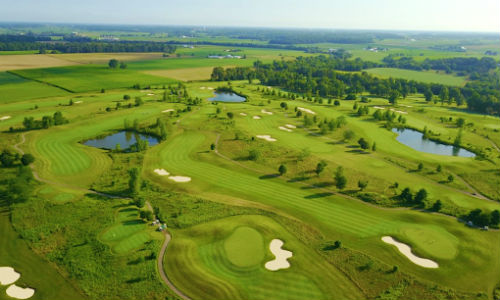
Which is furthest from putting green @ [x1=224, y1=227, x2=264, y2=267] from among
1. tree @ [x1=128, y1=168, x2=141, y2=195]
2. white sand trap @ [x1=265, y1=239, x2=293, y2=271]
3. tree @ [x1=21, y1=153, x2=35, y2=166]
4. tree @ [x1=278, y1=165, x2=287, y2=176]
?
tree @ [x1=21, y1=153, x2=35, y2=166]

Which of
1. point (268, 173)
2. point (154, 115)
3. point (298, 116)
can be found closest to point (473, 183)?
point (268, 173)

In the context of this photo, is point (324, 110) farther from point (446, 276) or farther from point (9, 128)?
point (9, 128)

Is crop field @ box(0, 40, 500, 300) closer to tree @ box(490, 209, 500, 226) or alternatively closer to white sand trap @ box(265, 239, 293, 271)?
white sand trap @ box(265, 239, 293, 271)

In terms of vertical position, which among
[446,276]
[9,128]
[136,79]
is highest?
[136,79]

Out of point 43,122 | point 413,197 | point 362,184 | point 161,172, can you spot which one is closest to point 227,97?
point 43,122

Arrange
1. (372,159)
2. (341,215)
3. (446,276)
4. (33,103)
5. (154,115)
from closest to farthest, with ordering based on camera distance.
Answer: (446,276) < (341,215) < (372,159) < (154,115) < (33,103)

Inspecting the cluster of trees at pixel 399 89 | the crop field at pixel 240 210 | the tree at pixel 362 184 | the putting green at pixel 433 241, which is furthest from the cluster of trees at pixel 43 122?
the cluster of trees at pixel 399 89

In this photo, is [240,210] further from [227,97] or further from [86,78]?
[86,78]
